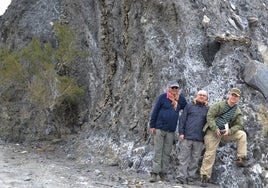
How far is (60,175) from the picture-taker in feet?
32.2

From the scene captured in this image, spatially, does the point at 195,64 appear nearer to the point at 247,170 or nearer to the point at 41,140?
the point at 247,170

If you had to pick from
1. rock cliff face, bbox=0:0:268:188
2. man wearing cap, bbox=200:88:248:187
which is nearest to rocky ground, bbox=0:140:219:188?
man wearing cap, bbox=200:88:248:187

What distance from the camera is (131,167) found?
10969mm

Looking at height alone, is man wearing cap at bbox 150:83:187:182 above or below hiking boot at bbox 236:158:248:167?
above

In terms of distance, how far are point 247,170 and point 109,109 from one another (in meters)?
6.13

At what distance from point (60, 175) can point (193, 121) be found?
3.01 meters

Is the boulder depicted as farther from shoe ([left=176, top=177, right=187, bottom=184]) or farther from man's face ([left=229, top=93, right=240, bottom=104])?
shoe ([left=176, top=177, right=187, bottom=184])

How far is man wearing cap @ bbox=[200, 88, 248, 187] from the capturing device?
8.95 metres

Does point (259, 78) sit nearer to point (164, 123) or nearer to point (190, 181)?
point (164, 123)

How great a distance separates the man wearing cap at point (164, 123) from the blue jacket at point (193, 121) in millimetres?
148

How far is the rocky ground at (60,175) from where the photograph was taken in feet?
28.8

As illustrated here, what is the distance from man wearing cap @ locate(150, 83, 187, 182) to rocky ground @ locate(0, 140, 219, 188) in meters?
0.48

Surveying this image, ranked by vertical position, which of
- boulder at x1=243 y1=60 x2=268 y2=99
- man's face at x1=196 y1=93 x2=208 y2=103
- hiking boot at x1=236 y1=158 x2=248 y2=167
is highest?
boulder at x1=243 y1=60 x2=268 y2=99

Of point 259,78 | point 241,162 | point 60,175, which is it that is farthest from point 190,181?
Result: point 259,78
